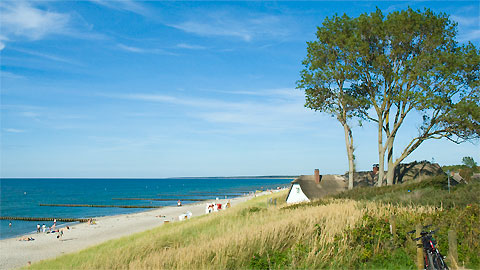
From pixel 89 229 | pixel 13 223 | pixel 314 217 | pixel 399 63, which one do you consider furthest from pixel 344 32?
pixel 13 223

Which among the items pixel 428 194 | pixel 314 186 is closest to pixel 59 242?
pixel 314 186

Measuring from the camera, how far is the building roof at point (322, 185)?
3788 centimetres

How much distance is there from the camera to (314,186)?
127ft

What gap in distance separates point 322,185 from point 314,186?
81 cm

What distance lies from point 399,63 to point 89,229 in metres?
39.4

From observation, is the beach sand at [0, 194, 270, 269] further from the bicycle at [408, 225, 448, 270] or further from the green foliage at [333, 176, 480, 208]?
the bicycle at [408, 225, 448, 270]

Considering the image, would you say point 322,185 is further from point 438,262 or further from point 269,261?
point 438,262

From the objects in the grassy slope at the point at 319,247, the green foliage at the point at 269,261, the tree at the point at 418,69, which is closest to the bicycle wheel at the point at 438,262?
the grassy slope at the point at 319,247

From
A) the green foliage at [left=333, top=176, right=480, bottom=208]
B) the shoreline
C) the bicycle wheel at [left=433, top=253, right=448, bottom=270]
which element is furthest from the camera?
the shoreline

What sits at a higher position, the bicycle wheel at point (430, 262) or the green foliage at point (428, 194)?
the green foliage at point (428, 194)

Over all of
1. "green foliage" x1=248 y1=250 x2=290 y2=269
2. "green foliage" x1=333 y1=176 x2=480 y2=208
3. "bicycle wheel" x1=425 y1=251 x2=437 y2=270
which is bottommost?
"green foliage" x1=248 y1=250 x2=290 y2=269

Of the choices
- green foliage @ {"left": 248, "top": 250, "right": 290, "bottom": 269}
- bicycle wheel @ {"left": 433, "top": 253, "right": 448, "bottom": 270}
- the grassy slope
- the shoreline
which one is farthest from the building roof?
bicycle wheel @ {"left": 433, "top": 253, "right": 448, "bottom": 270}

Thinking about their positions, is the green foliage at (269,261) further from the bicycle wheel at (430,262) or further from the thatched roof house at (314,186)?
the thatched roof house at (314,186)

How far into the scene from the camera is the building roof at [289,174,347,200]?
37.9 m
